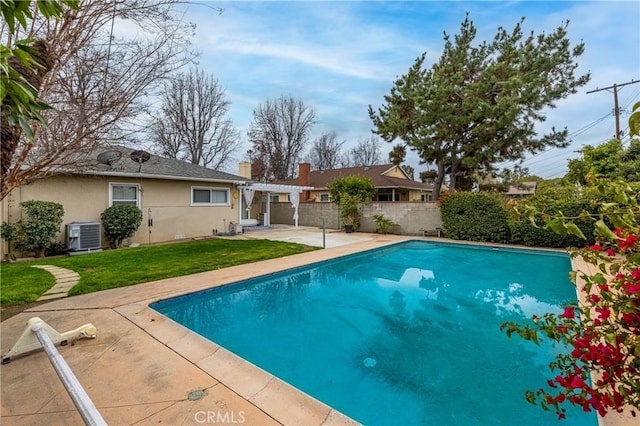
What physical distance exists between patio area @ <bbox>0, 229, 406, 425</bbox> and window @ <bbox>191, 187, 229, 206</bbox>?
32.5 ft

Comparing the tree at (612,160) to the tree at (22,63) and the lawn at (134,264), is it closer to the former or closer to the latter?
the lawn at (134,264)

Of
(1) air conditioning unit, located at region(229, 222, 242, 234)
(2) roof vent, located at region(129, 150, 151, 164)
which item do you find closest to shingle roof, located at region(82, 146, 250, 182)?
(2) roof vent, located at region(129, 150, 151, 164)

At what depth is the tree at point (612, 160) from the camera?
13688 mm

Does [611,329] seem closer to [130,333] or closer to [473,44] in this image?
[130,333]

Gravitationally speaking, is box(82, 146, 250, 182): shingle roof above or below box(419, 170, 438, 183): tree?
below

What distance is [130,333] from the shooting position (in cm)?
443

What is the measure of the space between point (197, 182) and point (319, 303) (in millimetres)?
10101

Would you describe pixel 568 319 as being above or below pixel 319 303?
above

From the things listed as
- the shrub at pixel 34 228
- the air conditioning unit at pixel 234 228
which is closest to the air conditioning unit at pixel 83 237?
the shrub at pixel 34 228

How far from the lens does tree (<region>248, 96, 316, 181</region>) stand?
36.8 m

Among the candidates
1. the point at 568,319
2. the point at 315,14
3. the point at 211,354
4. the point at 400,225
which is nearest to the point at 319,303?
the point at 211,354

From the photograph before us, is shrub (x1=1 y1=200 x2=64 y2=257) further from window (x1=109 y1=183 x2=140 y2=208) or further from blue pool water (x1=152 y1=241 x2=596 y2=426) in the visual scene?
blue pool water (x1=152 y1=241 x2=596 y2=426)

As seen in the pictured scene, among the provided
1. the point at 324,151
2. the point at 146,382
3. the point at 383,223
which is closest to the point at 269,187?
the point at 383,223

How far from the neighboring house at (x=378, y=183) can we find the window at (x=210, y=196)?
35.9ft
